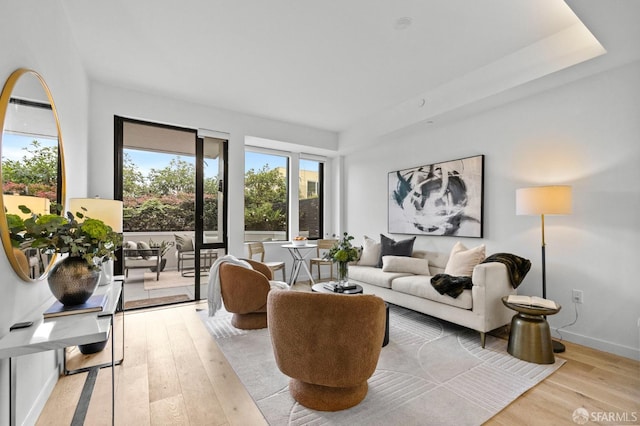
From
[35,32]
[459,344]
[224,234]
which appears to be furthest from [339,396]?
[224,234]

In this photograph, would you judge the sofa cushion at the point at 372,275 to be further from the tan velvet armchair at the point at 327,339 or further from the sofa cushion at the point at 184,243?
the sofa cushion at the point at 184,243

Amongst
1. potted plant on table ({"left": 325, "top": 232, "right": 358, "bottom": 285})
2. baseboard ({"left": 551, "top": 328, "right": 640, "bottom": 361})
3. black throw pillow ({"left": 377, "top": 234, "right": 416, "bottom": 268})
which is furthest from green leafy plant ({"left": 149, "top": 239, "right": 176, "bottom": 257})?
baseboard ({"left": 551, "top": 328, "right": 640, "bottom": 361})

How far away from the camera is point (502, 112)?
3572mm

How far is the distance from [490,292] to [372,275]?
A: 153 centimetres

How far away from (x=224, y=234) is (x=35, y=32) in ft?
10.5

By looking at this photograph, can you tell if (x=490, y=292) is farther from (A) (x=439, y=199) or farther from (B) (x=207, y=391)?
(B) (x=207, y=391)

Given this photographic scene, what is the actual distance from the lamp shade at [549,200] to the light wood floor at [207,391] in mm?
1312

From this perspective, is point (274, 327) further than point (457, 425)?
Yes

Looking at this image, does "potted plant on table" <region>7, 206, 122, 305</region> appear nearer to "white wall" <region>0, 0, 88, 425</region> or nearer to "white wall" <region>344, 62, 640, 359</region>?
"white wall" <region>0, 0, 88, 425</region>

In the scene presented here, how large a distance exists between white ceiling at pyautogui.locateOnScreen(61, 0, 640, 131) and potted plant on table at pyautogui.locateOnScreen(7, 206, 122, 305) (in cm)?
188

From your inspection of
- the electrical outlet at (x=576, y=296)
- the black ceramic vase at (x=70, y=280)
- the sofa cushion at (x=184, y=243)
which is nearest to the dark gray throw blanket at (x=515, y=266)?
the electrical outlet at (x=576, y=296)

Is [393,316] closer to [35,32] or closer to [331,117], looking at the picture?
[331,117]

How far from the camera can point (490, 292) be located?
2.79 m

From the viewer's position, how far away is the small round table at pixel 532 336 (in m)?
2.50
